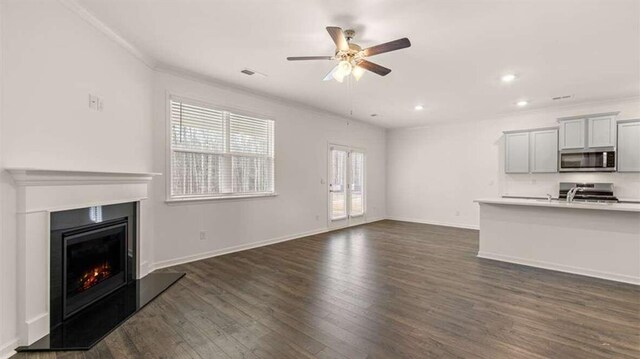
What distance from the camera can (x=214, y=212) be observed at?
455 centimetres

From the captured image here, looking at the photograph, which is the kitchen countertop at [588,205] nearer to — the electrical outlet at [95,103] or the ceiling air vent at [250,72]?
the ceiling air vent at [250,72]

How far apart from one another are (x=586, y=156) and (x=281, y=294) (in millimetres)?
6381

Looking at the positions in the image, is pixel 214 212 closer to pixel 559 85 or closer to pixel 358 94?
pixel 358 94

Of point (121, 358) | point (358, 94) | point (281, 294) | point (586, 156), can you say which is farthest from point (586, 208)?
point (121, 358)

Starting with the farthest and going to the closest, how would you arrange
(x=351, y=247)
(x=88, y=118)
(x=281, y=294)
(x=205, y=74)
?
(x=351, y=247), (x=205, y=74), (x=281, y=294), (x=88, y=118)

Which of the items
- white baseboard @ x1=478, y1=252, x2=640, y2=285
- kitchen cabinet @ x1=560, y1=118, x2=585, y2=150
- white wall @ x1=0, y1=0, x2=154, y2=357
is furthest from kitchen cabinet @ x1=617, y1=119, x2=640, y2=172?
white wall @ x1=0, y1=0, x2=154, y2=357

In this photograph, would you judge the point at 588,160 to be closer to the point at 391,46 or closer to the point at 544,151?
the point at 544,151

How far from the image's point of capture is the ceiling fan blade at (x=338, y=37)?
2.40 meters

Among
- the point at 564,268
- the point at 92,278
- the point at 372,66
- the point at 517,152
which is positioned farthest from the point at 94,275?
the point at 517,152

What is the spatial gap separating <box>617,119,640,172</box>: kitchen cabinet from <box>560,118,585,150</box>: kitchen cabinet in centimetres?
52

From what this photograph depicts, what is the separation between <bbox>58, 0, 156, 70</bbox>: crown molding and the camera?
2543 millimetres

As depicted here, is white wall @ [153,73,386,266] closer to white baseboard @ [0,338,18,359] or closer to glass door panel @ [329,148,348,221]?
glass door panel @ [329,148,348,221]

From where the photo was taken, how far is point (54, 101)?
244cm

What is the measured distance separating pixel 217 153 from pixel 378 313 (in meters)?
3.41
